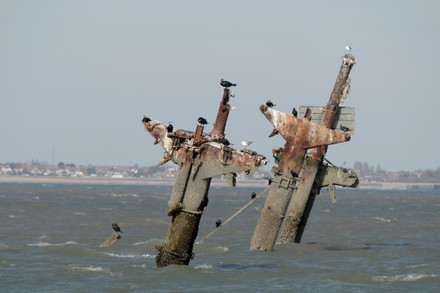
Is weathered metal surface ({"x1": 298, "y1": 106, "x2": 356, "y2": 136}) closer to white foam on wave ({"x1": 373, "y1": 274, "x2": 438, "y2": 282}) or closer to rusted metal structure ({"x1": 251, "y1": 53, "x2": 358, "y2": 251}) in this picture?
rusted metal structure ({"x1": 251, "y1": 53, "x2": 358, "y2": 251})

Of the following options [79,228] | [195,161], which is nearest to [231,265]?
[195,161]

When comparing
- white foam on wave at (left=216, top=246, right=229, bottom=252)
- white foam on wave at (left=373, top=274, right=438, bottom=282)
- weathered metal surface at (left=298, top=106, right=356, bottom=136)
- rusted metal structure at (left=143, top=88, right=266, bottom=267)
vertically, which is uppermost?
weathered metal surface at (left=298, top=106, right=356, bottom=136)

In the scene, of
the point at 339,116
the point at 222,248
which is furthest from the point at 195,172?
the point at 222,248

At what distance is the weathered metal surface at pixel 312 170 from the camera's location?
35.8m

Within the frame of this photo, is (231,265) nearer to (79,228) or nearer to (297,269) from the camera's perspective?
(297,269)

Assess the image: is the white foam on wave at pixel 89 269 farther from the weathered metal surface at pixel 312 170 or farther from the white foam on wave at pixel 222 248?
the white foam on wave at pixel 222 248

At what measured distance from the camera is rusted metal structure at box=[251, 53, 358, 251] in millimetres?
32200

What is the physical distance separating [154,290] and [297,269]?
21.5 feet

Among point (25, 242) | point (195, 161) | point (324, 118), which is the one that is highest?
point (324, 118)

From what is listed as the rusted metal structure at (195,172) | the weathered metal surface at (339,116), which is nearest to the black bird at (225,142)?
the rusted metal structure at (195,172)

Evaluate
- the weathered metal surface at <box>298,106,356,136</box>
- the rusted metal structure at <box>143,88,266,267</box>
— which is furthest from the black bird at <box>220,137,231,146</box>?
the weathered metal surface at <box>298,106,356,136</box>

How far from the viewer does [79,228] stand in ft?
186

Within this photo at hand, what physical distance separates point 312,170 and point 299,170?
304 cm

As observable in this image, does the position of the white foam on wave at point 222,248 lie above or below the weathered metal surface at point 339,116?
below
